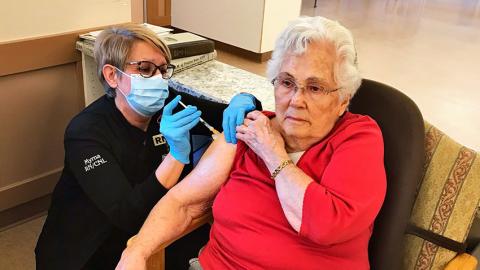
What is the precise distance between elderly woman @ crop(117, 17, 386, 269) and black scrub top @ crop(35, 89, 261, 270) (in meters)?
0.14

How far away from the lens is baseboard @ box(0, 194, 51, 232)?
2.31m

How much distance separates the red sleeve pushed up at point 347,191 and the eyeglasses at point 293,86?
0.43 ft

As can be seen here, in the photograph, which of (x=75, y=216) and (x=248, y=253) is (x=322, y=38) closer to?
(x=248, y=253)

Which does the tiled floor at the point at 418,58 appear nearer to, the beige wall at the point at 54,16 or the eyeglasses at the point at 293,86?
the eyeglasses at the point at 293,86

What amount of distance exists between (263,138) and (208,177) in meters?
0.26


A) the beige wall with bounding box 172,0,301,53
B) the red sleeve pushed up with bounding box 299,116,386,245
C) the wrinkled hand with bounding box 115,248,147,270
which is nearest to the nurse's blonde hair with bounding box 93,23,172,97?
the wrinkled hand with bounding box 115,248,147,270

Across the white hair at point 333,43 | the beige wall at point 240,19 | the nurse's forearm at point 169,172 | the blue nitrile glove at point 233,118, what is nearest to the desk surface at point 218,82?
the blue nitrile glove at point 233,118

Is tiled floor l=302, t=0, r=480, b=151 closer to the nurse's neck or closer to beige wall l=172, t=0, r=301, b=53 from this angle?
beige wall l=172, t=0, r=301, b=53

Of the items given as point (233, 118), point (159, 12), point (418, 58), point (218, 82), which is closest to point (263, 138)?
point (233, 118)

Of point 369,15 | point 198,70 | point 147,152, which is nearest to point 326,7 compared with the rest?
point 369,15

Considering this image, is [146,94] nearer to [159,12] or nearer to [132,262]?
[132,262]

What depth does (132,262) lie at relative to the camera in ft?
4.43

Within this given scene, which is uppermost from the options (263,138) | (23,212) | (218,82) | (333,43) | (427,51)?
(333,43)

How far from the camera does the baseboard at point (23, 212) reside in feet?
7.59
